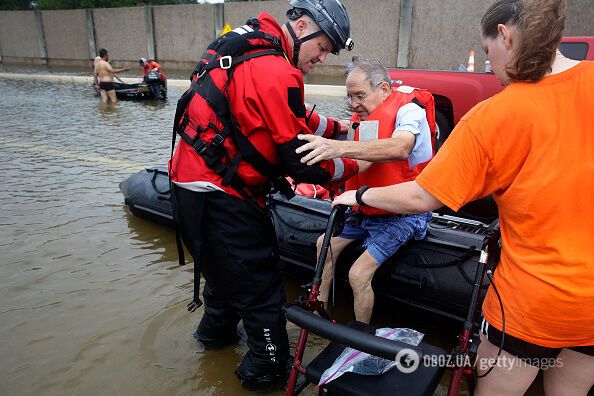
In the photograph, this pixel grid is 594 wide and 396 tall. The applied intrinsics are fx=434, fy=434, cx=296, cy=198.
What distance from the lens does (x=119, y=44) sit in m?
31.6

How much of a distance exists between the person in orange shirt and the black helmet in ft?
3.15

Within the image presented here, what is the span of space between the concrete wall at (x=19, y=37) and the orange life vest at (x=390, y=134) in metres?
40.5

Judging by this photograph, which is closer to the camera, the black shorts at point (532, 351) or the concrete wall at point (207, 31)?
the black shorts at point (532, 351)

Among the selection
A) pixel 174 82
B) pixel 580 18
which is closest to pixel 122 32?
pixel 174 82

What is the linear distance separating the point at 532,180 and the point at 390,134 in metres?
1.46

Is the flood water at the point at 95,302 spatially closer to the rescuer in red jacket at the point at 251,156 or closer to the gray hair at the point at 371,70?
the rescuer in red jacket at the point at 251,156

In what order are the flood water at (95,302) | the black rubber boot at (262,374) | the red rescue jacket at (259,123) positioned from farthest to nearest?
the flood water at (95,302) → the black rubber boot at (262,374) → the red rescue jacket at (259,123)

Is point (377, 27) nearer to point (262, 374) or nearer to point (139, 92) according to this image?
point (139, 92)

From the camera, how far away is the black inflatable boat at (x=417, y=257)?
304 centimetres

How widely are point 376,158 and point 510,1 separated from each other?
1.23 meters

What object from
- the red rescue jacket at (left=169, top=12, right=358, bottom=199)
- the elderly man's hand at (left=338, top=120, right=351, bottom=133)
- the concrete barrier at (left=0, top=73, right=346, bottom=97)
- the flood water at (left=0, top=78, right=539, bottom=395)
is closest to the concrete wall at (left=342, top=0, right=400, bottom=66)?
the concrete barrier at (left=0, top=73, right=346, bottom=97)

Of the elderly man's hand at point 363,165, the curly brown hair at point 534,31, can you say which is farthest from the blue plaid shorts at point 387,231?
the curly brown hair at point 534,31

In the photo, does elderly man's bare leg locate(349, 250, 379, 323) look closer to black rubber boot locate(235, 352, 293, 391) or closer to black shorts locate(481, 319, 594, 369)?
black rubber boot locate(235, 352, 293, 391)

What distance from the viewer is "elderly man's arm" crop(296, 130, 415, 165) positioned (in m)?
2.27
